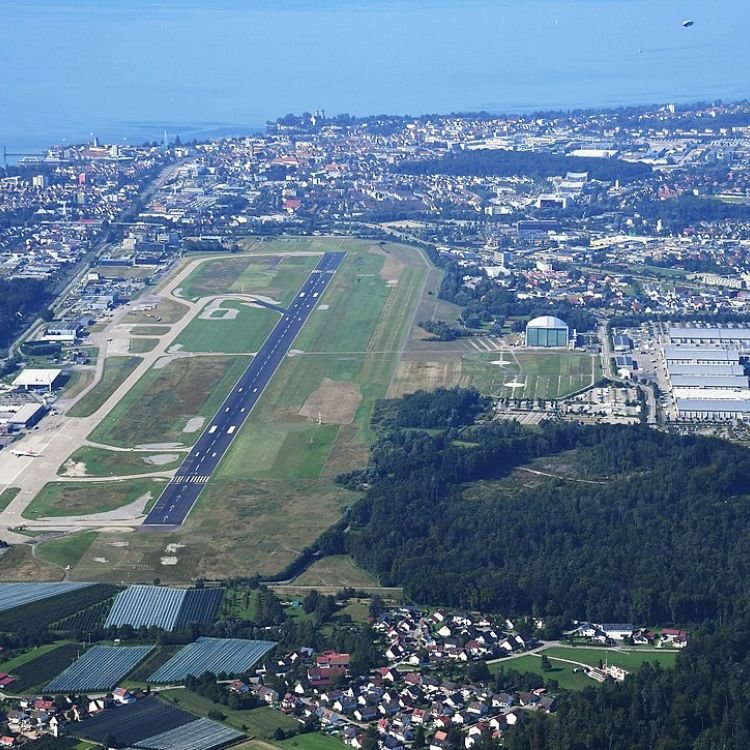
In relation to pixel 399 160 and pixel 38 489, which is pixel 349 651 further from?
pixel 399 160

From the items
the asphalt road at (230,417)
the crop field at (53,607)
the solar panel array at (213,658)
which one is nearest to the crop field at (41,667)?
the crop field at (53,607)

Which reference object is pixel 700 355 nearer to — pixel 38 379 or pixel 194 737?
pixel 38 379

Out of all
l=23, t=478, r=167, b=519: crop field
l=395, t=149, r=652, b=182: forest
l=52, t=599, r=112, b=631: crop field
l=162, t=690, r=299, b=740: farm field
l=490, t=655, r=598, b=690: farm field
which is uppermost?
l=395, t=149, r=652, b=182: forest

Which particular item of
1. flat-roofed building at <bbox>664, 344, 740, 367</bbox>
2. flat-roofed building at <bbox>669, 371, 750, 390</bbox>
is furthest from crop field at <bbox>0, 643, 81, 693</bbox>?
flat-roofed building at <bbox>664, 344, 740, 367</bbox>

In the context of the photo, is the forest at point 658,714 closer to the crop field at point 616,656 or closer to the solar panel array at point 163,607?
the crop field at point 616,656

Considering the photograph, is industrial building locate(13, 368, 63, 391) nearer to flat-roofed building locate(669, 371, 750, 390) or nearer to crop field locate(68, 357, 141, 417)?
crop field locate(68, 357, 141, 417)

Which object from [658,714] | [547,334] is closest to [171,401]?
[547,334]
